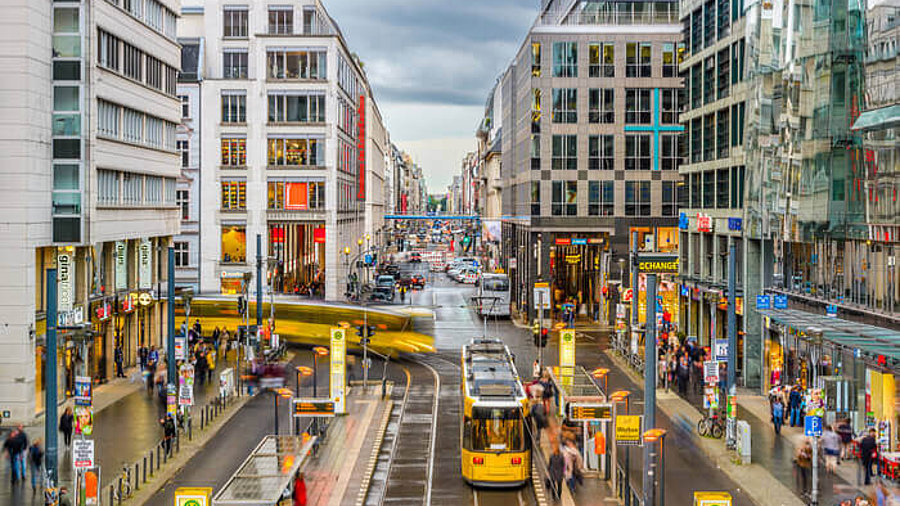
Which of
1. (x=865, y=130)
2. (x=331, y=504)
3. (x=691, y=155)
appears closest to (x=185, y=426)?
(x=331, y=504)

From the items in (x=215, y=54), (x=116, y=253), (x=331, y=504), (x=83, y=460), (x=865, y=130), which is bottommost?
(x=331, y=504)

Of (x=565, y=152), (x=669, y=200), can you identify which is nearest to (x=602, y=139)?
(x=565, y=152)

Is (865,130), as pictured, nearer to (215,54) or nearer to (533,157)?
(533,157)

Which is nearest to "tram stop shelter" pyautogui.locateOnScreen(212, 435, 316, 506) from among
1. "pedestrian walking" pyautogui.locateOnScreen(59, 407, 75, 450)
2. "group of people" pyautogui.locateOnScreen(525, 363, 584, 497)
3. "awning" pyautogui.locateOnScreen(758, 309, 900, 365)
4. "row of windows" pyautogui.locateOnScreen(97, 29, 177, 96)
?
"group of people" pyautogui.locateOnScreen(525, 363, 584, 497)

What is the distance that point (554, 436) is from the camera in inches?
1388

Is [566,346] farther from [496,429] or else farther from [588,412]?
[496,429]

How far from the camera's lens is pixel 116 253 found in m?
48.4

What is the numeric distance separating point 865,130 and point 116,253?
34.6m

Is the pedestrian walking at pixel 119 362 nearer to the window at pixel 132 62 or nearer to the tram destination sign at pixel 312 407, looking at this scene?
the window at pixel 132 62

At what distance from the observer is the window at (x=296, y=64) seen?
81188 millimetres

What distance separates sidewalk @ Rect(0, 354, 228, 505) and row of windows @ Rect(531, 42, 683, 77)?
40933mm

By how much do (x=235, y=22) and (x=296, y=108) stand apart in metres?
9.09

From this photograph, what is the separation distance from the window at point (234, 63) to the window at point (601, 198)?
30.5 meters

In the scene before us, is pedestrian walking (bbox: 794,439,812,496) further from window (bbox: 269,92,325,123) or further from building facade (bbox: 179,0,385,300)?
window (bbox: 269,92,325,123)
